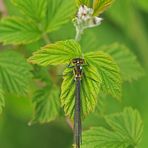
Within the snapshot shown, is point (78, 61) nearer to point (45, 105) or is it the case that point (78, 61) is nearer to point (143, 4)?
point (45, 105)

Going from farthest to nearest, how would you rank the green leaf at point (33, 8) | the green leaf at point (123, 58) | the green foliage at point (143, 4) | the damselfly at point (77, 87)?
the green foliage at point (143, 4), the green leaf at point (123, 58), the green leaf at point (33, 8), the damselfly at point (77, 87)


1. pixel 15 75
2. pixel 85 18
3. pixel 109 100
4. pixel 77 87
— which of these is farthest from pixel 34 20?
pixel 109 100

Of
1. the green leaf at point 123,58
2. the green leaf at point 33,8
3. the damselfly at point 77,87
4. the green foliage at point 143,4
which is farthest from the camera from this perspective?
the green foliage at point 143,4

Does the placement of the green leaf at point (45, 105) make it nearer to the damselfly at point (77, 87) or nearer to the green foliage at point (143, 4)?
the damselfly at point (77, 87)

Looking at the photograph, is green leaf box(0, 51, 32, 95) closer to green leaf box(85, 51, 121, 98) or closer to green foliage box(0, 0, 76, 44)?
green foliage box(0, 0, 76, 44)

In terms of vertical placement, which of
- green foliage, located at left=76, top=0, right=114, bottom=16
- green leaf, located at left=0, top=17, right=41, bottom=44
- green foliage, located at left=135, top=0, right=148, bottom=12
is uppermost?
green foliage, located at left=135, top=0, right=148, bottom=12

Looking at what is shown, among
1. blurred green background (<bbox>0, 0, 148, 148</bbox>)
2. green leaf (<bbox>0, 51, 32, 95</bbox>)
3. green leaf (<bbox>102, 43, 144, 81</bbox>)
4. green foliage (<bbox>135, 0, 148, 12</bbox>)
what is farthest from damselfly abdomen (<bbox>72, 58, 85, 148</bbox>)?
green foliage (<bbox>135, 0, 148, 12</bbox>)

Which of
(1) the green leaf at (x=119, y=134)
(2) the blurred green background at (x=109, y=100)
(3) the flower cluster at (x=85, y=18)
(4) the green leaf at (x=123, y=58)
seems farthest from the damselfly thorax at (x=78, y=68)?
(2) the blurred green background at (x=109, y=100)
